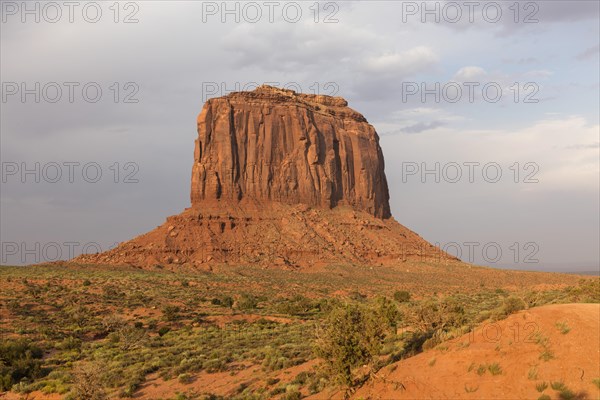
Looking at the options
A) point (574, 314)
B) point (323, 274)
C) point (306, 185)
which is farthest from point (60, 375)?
point (306, 185)

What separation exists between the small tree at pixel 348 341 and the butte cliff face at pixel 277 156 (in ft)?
249

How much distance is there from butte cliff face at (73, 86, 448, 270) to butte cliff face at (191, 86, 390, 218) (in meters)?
0.19

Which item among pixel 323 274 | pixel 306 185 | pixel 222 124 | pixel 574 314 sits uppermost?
pixel 222 124

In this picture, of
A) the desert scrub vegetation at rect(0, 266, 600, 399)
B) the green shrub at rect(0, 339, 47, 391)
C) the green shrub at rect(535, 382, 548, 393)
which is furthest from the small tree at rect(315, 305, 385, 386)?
the green shrub at rect(0, 339, 47, 391)

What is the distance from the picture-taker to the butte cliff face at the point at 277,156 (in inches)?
3691

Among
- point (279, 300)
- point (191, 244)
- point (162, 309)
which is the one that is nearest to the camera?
point (162, 309)

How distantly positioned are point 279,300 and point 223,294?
→ 6066mm

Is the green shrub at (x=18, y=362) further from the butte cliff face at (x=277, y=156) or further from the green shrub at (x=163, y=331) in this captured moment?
the butte cliff face at (x=277, y=156)

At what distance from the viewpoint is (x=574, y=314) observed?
1557 cm

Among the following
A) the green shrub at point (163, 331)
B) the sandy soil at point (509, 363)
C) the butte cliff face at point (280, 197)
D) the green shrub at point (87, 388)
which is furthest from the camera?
the butte cliff face at point (280, 197)

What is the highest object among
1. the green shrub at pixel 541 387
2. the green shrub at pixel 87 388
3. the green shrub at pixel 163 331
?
the green shrub at pixel 541 387

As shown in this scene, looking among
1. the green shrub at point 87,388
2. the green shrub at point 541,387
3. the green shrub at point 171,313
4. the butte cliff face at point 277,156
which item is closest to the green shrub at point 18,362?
the green shrub at point 87,388

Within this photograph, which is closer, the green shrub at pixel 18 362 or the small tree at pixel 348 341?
the small tree at pixel 348 341

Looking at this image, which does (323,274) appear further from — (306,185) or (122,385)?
(122,385)
